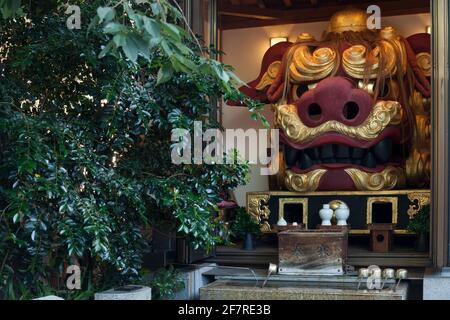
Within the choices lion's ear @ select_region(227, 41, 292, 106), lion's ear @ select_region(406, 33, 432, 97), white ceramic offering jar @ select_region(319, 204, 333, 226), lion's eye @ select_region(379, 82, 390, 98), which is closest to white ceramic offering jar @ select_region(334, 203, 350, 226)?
white ceramic offering jar @ select_region(319, 204, 333, 226)

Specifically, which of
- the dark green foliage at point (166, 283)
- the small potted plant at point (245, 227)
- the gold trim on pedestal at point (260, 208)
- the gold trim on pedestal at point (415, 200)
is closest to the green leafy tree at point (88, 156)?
the dark green foliage at point (166, 283)

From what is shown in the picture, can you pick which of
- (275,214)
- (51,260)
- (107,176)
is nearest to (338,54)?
(275,214)

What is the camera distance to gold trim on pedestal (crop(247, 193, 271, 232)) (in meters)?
6.05

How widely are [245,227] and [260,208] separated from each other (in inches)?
12.8

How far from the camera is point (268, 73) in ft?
21.4

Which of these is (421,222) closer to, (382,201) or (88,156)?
(382,201)

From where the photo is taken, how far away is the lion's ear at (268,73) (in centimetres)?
650

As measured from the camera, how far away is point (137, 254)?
427 cm

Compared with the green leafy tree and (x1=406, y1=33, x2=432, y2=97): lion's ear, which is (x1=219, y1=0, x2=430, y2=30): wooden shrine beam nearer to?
(x1=406, y1=33, x2=432, y2=97): lion's ear

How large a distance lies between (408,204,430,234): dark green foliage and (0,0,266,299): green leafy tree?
1652mm

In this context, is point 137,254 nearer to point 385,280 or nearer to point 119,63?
point 119,63

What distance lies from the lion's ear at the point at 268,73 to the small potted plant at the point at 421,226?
1850mm

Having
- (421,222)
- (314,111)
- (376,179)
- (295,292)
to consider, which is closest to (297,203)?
(376,179)

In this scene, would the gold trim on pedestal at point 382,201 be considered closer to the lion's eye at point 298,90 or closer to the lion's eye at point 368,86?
the lion's eye at point 368,86
